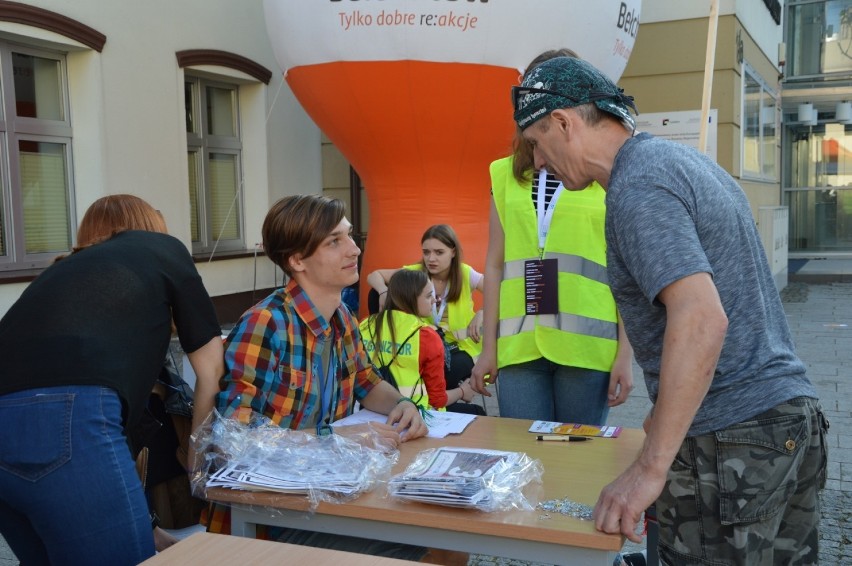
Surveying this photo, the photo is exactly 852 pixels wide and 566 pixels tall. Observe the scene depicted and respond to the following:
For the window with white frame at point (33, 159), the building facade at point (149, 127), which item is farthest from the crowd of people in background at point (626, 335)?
the window with white frame at point (33, 159)

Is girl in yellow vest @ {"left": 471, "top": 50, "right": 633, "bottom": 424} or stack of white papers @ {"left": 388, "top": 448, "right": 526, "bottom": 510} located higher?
girl in yellow vest @ {"left": 471, "top": 50, "right": 633, "bottom": 424}

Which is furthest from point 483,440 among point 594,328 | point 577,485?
point 594,328

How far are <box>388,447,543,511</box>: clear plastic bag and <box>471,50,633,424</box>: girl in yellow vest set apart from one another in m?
0.78

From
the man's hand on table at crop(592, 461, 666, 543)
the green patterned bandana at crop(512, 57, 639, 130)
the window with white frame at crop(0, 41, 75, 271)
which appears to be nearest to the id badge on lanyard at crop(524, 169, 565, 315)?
the green patterned bandana at crop(512, 57, 639, 130)

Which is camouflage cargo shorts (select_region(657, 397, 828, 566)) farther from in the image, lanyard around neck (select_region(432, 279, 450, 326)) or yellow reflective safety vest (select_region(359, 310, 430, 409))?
lanyard around neck (select_region(432, 279, 450, 326))

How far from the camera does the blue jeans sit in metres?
2.99

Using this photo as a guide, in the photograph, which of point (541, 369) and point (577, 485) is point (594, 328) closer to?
point (541, 369)

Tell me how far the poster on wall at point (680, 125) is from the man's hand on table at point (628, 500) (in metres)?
8.48

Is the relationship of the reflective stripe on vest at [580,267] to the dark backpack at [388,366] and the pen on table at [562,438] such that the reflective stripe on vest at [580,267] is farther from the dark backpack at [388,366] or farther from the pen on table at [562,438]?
the dark backpack at [388,366]

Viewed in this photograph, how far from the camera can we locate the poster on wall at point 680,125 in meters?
9.67

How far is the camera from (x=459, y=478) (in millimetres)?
1976

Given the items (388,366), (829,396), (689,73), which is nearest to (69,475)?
(388,366)

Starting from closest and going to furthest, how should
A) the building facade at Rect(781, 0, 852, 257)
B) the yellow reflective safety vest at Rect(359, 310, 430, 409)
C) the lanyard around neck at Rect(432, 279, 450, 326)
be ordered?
the yellow reflective safety vest at Rect(359, 310, 430, 409)
the lanyard around neck at Rect(432, 279, 450, 326)
the building facade at Rect(781, 0, 852, 257)

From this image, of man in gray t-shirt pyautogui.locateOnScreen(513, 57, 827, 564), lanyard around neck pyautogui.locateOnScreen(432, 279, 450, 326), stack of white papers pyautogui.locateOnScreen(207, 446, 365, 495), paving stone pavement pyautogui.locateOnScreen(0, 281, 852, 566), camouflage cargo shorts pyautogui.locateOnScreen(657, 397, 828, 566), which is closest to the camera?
man in gray t-shirt pyautogui.locateOnScreen(513, 57, 827, 564)
